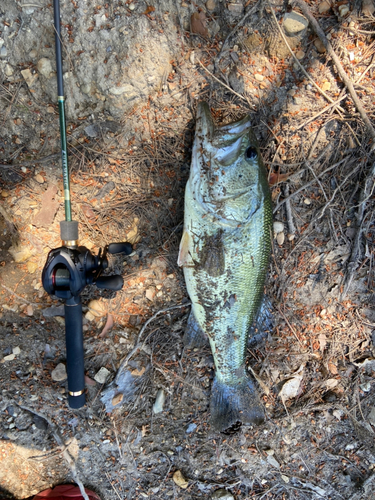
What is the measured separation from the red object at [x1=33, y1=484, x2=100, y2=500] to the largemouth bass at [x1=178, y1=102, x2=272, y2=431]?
4.20 feet

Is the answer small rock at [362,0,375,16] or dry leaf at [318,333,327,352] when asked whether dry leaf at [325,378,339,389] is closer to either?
dry leaf at [318,333,327,352]

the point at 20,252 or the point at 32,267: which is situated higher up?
the point at 20,252

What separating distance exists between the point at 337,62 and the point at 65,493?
14.6 ft

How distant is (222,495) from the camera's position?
2.75 m

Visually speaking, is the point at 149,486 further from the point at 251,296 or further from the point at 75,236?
the point at 75,236

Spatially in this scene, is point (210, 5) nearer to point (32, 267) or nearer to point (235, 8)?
point (235, 8)

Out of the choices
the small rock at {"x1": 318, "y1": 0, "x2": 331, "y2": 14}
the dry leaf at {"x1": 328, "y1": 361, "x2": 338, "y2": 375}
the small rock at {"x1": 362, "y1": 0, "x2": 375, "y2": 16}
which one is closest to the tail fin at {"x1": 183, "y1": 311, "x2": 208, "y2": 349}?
the dry leaf at {"x1": 328, "y1": 361, "x2": 338, "y2": 375}

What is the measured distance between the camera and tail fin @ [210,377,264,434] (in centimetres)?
265

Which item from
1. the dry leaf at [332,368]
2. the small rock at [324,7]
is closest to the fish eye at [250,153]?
the small rock at [324,7]

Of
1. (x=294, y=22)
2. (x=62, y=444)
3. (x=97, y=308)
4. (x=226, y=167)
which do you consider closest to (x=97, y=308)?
(x=97, y=308)

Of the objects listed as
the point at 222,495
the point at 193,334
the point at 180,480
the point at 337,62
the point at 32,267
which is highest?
the point at 337,62

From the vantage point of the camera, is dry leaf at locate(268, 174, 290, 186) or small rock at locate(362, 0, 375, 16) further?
dry leaf at locate(268, 174, 290, 186)

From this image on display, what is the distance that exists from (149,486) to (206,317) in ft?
5.57

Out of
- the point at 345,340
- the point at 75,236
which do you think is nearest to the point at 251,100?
the point at 75,236
